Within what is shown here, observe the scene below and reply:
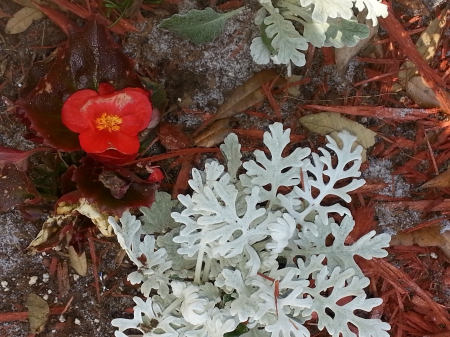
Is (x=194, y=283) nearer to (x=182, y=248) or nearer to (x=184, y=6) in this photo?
(x=182, y=248)

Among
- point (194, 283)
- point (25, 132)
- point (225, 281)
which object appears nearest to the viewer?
point (225, 281)

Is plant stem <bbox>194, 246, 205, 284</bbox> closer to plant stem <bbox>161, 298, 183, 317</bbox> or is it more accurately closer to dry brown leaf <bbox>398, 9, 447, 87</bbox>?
plant stem <bbox>161, 298, 183, 317</bbox>

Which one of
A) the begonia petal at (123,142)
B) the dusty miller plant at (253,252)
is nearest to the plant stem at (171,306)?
the dusty miller plant at (253,252)

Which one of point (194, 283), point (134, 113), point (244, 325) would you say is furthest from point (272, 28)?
point (244, 325)

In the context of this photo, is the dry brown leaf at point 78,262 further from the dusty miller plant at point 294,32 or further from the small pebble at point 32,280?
the dusty miller plant at point 294,32

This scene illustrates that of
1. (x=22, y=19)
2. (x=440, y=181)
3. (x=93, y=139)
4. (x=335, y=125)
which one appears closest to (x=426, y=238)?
(x=440, y=181)

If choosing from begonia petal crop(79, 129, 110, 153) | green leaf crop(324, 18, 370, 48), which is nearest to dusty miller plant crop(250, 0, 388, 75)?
green leaf crop(324, 18, 370, 48)

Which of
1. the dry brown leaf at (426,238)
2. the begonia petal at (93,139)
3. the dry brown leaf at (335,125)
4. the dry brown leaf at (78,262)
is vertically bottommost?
the dry brown leaf at (78,262)
